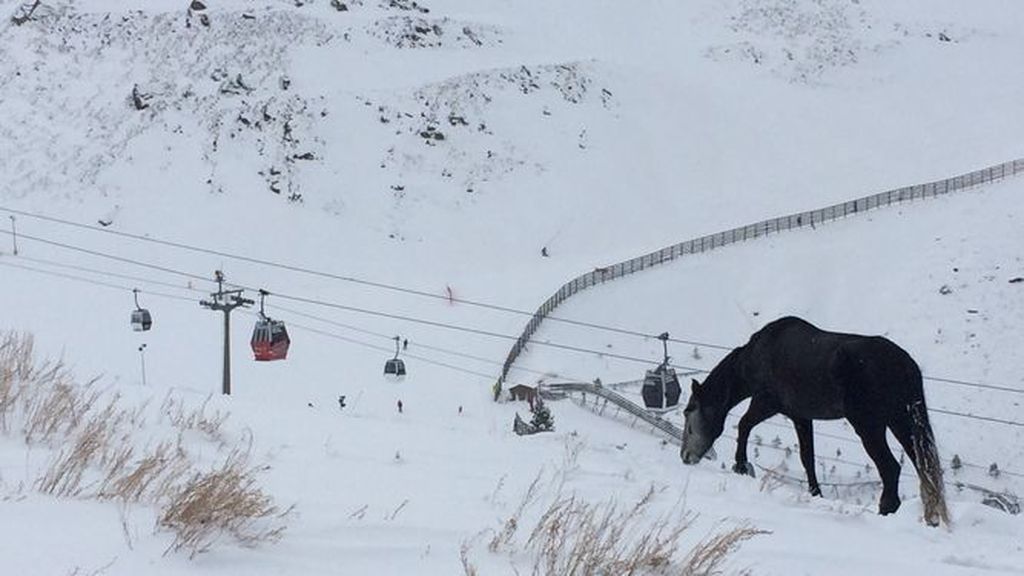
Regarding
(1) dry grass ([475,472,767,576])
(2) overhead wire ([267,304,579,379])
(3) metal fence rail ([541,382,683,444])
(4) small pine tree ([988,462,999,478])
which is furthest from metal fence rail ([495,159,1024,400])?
(1) dry grass ([475,472,767,576])

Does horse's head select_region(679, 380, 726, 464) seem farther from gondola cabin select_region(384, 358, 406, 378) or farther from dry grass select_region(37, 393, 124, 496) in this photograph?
gondola cabin select_region(384, 358, 406, 378)

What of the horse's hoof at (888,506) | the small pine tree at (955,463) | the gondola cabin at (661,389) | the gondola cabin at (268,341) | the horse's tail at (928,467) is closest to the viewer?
the horse's tail at (928,467)

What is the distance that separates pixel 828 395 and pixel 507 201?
35491mm

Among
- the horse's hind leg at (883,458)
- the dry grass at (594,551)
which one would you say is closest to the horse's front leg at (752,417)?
the horse's hind leg at (883,458)

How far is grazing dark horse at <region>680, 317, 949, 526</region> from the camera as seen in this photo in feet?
24.6

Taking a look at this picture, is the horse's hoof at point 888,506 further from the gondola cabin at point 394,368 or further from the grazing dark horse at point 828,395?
the gondola cabin at point 394,368

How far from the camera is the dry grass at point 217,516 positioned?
3639mm

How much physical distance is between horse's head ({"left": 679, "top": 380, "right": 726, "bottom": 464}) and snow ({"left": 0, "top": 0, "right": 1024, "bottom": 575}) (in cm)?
66

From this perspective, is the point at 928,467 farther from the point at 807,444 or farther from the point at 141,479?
the point at 141,479

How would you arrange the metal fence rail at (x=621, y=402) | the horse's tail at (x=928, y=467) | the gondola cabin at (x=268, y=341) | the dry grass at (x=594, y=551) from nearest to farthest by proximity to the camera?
the dry grass at (x=594, y=551)
the horse's tail at (x=928, y=467)
the gondola cabin at (x=268, y=341)
the metal fence rail at (x=621, y=402)

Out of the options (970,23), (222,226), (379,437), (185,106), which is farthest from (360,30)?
(379,437)

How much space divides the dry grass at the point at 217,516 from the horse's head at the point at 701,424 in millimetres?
5983

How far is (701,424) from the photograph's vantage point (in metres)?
9.45

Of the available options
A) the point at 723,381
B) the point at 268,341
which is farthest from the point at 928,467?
the point at 268,341
